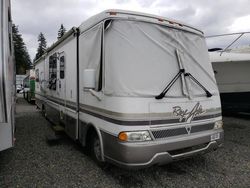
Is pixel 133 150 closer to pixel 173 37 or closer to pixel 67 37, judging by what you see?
pixel 173 37

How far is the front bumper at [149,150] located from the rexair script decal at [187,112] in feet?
0.89

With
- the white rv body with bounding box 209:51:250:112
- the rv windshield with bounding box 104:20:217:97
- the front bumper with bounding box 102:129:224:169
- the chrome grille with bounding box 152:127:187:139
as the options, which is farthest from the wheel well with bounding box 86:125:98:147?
the white rv body with bounding box 209:51:250:112

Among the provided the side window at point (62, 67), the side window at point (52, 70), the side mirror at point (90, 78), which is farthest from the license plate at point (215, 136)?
the side window at point (52, 70)

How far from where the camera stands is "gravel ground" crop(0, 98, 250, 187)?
3842 mm

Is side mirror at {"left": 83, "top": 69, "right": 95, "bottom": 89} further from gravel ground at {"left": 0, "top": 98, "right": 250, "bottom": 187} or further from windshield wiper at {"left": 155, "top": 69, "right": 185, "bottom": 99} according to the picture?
gravel ground at {"left": 0, "top": 98, "right": 250, "bottom": 187}

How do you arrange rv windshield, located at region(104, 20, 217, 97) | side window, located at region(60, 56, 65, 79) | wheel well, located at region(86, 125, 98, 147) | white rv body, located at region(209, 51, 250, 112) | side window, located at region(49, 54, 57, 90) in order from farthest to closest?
white rv body, located at region(209, 51, 250, 112) → side window, located at region(49, 54, 57, 90) → side window, located at region(60, 56, 65, 79) → wheel well, located at region(86, 125, 98, 147) → rv windshield, located at region(104, 20, 217, 97)

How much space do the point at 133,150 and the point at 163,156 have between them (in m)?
0.48

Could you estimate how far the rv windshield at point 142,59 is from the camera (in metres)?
3.55

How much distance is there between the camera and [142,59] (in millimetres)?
3684

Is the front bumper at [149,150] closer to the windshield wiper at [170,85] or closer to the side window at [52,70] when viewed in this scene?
the windshield wiper at [170,85]

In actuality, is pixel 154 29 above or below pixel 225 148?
above

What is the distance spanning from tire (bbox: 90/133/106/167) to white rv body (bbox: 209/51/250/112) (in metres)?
5.01

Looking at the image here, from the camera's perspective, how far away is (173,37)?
158 inches

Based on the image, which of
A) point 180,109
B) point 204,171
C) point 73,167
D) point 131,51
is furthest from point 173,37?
point 73,167
